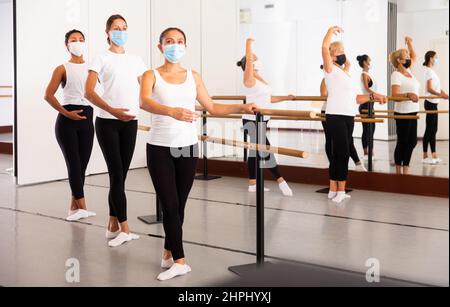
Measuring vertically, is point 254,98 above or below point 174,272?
above

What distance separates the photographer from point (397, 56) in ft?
17.7

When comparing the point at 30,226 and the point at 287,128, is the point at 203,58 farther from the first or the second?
the point at 30,226

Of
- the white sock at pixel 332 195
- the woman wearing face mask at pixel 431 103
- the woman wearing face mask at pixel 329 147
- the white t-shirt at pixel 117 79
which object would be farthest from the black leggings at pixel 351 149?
the white t-shirt at pixel 117 79

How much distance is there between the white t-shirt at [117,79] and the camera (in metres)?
4.14

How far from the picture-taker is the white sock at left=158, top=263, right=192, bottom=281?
3525 millimetres

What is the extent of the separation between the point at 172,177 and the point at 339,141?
103 inches

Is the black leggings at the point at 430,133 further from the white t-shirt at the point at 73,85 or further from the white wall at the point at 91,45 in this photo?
the white wall at the point at 91,45

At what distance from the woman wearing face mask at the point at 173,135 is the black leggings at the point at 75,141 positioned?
1.55 m

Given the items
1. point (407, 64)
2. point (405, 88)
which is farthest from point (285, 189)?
point (407, 64)

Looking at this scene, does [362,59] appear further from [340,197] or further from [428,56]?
[340,197]

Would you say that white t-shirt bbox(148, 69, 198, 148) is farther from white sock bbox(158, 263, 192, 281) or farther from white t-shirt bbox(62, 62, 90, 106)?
white t-shirt bbox(62, 62, 90, 106)

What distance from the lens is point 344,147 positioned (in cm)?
586
